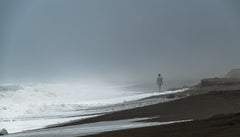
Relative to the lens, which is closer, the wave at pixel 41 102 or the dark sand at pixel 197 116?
the dark sand at pixel 197 116

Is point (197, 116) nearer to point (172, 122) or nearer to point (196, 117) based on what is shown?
point (196, 117)

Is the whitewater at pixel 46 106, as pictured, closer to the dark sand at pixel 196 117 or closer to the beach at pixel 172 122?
the beach at pixel 172 122

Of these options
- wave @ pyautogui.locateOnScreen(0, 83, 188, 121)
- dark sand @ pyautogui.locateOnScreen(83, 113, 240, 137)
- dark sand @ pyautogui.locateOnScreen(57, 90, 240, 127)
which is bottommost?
dark sand @ pyautogui.locateOnScreen(83, 113, 240, 137)

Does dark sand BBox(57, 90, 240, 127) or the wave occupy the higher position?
the wave

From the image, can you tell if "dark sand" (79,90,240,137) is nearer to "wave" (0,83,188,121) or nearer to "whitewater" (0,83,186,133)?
"whitewater" (0,83,186,133)

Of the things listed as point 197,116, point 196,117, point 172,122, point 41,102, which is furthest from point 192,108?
point 41,102

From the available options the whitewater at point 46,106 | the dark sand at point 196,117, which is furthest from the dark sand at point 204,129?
the whitewater at point 46,106

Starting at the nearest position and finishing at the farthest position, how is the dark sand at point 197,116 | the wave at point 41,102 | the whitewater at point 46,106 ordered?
the dark sand at point 197,116 → the whitewater at point 46,106 → the wave at point 41,102

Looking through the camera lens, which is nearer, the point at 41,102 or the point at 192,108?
the point at 192,108

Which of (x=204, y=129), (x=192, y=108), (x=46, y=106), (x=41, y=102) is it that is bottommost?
(x=204, y=129)

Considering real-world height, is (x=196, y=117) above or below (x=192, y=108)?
below

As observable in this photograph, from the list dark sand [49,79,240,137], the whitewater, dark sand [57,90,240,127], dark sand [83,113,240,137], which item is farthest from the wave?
dark sand [83,113,240,137]

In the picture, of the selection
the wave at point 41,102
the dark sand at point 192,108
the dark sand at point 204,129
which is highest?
the wave at point 41,102

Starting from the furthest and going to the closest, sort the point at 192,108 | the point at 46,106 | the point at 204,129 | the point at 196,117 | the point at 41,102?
the point at 41,102, the point at 46,106, the point at 192,108, the point at 196,117, the point at 204,129
